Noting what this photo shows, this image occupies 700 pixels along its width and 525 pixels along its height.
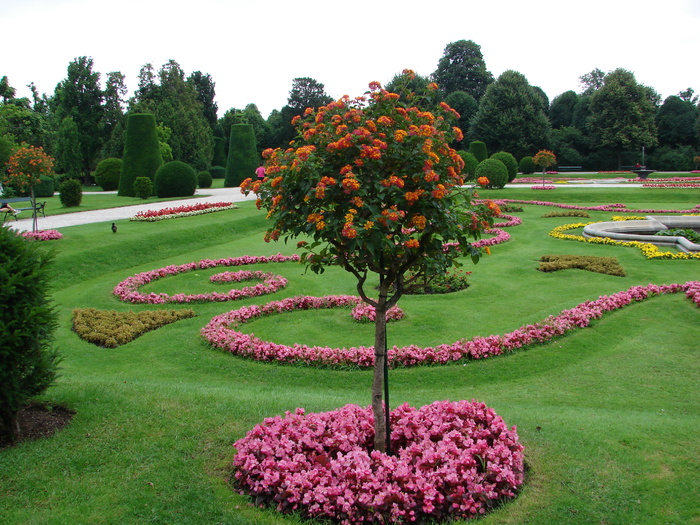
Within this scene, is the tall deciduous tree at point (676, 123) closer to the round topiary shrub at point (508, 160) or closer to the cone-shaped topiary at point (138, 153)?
the round topiary shrub at point (508, 160)

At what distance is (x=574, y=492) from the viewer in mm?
3475

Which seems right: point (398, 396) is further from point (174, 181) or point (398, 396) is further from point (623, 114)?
point (623, 114)

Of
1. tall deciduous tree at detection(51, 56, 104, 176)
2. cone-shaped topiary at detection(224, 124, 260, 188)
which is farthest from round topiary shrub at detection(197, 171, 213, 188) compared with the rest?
tall deciduous tree at detection(51, 56, 104, 176)

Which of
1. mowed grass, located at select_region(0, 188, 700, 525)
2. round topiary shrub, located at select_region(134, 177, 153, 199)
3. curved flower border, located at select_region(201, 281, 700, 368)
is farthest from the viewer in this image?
round topiary shrub, located at select_region(134, 177, 153, 199)

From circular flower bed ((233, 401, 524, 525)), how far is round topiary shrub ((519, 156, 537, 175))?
45692mm

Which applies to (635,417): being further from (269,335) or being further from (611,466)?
(269,335)

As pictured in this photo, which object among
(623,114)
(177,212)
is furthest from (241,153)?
(623,114)

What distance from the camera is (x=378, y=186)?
3.29 m

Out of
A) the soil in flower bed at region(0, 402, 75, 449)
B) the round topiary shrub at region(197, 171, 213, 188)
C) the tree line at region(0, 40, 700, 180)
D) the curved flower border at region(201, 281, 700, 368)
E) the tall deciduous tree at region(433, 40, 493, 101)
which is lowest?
the curved flower border at region(201, 281, 700, 368)

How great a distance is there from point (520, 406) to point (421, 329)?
9.14 feet

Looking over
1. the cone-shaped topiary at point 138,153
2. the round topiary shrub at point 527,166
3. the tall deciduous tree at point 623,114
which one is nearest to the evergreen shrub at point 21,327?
the cone-shaped topiary at point 138,153

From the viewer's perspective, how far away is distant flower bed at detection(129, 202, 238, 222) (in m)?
18.9

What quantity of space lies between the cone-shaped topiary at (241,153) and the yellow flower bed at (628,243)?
25.8 metres

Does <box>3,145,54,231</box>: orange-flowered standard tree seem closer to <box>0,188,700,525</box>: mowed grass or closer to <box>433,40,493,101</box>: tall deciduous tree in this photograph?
<box>0,188,700,525</box>: mowed grass
